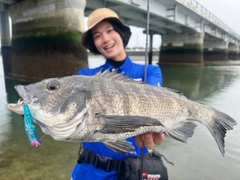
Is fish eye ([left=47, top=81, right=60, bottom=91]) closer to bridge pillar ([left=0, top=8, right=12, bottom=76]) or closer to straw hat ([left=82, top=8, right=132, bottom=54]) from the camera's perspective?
straw hat ([left=82, top=8, right=132, bottom=54])

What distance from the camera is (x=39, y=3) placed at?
448 inches

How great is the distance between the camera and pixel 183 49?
30.6 meters

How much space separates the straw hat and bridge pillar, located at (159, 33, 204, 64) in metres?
28.4

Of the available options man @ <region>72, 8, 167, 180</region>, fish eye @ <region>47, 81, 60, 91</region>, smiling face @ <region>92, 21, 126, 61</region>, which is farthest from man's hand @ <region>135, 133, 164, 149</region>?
smiling face @ <region>92, 21, 126, 61</region>

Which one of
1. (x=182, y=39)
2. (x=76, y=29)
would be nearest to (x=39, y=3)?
(x=76, y=29)

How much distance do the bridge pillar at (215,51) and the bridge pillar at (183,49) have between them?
13.3 metres

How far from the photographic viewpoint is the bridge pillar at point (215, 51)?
42312mm

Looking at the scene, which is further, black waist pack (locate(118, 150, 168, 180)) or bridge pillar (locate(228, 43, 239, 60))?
bridge pillar (locate(228, 43, 239, 60))

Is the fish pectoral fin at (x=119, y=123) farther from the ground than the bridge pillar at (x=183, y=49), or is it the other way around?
the bridge pillar at (x=183, y=49)

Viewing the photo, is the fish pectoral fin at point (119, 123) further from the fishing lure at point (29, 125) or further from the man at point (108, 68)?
the fishing lure at point (29, 125)

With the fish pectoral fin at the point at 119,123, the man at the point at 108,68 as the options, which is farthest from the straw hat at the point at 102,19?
the fish pectoral fin at the point at 119,123

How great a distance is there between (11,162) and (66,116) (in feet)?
9.37

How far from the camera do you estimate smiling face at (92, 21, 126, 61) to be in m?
2.44

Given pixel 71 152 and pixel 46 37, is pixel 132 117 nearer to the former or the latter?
pixel 71 152
